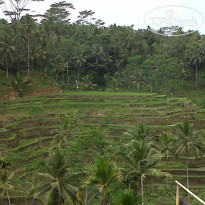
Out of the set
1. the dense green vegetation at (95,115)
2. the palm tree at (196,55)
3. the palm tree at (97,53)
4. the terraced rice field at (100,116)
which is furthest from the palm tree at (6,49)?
the palm tree at (196,55)

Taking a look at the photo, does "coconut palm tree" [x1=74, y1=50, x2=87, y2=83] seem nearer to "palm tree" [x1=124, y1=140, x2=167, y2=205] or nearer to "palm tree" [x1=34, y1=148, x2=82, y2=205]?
"palm tree" [x1=124, y1=140, x2=167, y2=205]

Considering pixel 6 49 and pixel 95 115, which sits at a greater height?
pixel 6 49

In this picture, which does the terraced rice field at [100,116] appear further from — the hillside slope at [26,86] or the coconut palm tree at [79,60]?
the coconut palm tree at [79,60]

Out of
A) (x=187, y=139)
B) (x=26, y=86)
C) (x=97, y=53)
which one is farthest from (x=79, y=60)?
(x=187, y=139)

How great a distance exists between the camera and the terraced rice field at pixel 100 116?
1300 inches

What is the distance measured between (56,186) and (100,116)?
27320 millimetres

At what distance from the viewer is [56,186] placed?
16312 mm

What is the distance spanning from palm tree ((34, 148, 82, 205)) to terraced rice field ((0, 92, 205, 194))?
14035mm

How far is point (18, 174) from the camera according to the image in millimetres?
26859

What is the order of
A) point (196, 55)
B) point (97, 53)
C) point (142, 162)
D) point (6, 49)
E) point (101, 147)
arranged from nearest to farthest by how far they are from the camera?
point (142, 162) < point (101, 147) < point (6, 49) < point (196, 55) < point (97, 53)

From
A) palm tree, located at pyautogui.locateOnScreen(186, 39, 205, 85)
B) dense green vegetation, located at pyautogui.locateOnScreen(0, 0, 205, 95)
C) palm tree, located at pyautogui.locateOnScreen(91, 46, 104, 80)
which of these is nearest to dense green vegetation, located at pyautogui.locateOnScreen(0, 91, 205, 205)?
dense green vegetation, located at pyautogui.locateOnScreen(0, 0, 205, 95)

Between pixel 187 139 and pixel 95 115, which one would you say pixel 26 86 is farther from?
pixel 187 139

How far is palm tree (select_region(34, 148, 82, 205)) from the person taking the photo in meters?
16.1

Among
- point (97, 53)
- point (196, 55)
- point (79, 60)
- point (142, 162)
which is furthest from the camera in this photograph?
point (97, 53)
